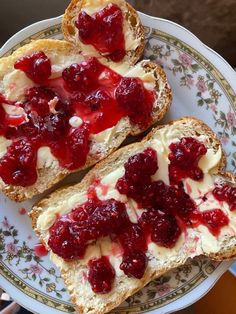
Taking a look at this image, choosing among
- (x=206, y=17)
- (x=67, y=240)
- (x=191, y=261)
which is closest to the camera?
(x=67, y=240)

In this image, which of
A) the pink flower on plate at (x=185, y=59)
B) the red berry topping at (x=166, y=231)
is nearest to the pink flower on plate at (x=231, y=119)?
the pink flower on plate at (x=185, y=59)

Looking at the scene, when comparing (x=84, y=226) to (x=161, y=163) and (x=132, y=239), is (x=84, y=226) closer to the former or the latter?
(x=132, y=239)

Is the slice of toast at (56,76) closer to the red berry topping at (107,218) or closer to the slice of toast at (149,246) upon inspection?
the slice of toast at (149,246)

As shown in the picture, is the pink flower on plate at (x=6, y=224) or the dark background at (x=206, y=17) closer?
the pink flower on plate at (x=6, y=224)

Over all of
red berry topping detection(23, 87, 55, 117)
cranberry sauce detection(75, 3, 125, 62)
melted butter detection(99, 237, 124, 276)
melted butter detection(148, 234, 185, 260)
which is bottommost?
melted butter detection(148, 234, 185, 260)

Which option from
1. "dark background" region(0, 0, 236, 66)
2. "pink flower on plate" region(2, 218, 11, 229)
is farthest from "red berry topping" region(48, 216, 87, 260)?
"dark background" region(0, 0, 236, 66)

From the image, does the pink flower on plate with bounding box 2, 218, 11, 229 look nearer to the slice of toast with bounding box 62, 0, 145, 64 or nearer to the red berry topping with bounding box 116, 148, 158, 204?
the red berry topping with bounding box 116, 148, 158, 204

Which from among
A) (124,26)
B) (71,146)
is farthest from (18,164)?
(124,26)
